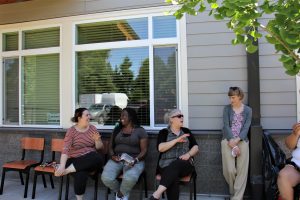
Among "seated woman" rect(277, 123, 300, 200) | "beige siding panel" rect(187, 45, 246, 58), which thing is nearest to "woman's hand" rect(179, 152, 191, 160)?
"seated woman" rect(277, 123, 300, 200)

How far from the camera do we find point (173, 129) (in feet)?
13.5

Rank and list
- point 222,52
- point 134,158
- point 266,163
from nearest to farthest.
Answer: point 266,163 → point 134,158 → point 222,52

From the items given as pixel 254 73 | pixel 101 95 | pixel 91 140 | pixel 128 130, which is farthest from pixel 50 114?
pixel 254 73

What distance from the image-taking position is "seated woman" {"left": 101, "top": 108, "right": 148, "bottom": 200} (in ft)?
13.0

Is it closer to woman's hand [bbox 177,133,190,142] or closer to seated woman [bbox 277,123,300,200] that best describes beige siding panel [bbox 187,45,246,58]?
woman's hand [bbox 177,133,190,142]

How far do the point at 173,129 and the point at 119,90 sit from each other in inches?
53.5

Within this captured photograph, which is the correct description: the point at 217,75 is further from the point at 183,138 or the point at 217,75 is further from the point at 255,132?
the point at 183,138

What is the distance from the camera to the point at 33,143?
5.12m

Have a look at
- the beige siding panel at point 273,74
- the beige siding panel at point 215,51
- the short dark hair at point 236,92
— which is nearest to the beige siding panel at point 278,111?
the beige siding panel at point 273,74

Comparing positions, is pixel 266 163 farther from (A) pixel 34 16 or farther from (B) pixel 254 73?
(A) pixel 34 16

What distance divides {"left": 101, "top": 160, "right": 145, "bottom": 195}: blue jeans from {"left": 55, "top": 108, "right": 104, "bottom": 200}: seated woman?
215 millimetres

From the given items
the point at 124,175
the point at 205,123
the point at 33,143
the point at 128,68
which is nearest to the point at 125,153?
the point at 124,175

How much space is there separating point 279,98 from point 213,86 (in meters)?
0.89

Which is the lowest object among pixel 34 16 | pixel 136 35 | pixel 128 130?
pixel 128 130
